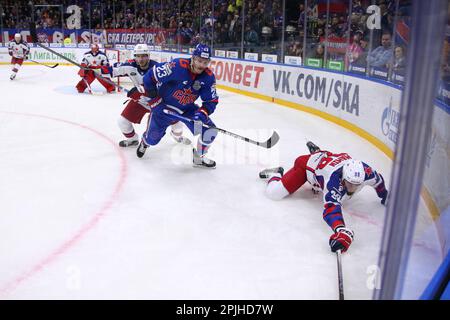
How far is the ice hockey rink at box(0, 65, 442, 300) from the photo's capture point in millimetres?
2289

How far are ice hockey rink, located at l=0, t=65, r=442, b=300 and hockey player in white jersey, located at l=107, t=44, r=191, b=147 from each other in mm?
187

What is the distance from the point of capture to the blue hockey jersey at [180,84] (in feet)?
13.4

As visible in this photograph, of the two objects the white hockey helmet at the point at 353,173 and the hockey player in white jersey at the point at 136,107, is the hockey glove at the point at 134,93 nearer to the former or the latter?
the hockey player in white jersey at the point at 136,107

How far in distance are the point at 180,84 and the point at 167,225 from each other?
1645 mm

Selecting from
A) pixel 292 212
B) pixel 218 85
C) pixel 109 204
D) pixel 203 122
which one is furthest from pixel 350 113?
pixel 218 85

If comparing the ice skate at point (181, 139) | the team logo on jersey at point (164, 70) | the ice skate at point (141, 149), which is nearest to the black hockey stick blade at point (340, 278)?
the team logo on jersey at point (164, 70)

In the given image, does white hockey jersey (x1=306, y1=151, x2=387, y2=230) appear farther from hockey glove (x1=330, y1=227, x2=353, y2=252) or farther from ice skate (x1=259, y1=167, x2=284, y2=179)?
ice skate (x1=259, y1=167, x2=284, y2=179)

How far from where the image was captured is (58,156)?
182 inches

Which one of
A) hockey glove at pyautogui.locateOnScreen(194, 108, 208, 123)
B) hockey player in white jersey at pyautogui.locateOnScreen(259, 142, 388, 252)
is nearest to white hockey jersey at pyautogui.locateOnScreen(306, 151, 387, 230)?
hockey player in white jersey at pyautogui.locateOnScreen(259, 142, 388, 252)

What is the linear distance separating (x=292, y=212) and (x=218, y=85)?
7.56 meters

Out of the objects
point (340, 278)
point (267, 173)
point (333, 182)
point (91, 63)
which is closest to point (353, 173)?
point (333, 182)

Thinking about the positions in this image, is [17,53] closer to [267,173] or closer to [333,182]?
[267,173]

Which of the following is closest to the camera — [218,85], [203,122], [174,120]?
[203,122]
